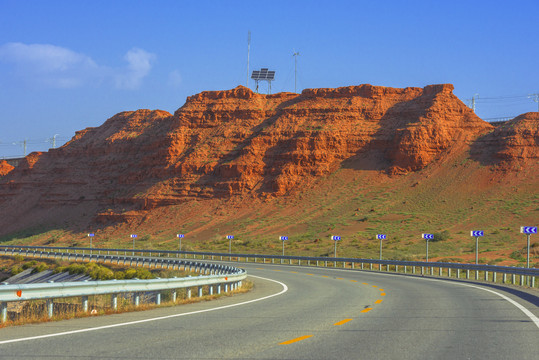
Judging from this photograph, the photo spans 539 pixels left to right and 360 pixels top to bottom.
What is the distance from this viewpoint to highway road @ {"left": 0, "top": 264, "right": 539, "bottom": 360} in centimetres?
829

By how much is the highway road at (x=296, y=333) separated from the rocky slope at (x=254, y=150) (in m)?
72.2

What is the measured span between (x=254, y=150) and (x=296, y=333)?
82886 millimetres

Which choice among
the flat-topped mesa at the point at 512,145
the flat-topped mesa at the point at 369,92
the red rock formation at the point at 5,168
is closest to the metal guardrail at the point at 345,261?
the flat-topped mesa at the point at 512,145

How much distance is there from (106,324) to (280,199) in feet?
245

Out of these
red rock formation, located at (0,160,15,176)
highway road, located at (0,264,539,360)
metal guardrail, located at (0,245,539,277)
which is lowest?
metal guardrail, located at (0,245,539,277)

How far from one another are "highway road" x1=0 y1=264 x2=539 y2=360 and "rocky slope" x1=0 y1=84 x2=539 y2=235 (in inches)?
2841

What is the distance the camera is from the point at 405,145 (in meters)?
87.1

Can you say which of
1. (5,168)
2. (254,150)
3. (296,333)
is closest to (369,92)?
(254,150)

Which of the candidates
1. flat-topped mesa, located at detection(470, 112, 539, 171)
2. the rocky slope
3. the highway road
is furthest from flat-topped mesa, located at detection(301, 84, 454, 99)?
the highway road

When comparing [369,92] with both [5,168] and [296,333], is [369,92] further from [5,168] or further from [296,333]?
[296,333]

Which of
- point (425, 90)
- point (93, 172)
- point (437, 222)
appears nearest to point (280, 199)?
point (437, 222)

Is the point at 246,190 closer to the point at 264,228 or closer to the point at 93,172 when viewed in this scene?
the point at 264,228

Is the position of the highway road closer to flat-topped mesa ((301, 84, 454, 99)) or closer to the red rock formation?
flat-topped mesa ((301, 84, 454, 99))

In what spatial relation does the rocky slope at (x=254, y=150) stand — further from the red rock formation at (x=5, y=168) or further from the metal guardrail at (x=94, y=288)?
the metal guardrail at (x=94, y=288)
